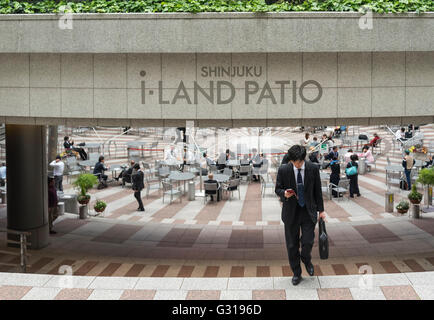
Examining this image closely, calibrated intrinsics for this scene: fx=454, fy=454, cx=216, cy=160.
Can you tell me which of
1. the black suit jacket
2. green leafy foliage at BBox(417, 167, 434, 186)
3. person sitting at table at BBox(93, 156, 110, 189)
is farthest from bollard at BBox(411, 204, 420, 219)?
person sitting at table at BBox(93, 156, 110, 189)

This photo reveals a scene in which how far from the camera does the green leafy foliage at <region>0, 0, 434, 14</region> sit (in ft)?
28.1

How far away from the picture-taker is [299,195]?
549 centimetres

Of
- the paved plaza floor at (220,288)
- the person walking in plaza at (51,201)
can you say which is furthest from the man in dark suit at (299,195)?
the person walking in plaza at (51,201)

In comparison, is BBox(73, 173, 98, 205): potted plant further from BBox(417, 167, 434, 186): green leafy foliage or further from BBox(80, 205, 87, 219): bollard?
BBox(417, 167, 434, 186): green leafy foliage

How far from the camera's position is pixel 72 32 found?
8.55 m

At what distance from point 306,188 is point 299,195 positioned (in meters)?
0.12

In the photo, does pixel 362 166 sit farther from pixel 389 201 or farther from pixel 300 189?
pixel 300 189

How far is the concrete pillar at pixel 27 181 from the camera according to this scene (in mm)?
11164

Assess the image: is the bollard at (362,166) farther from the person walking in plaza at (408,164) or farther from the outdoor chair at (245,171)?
the outdoor chair at (245,171)

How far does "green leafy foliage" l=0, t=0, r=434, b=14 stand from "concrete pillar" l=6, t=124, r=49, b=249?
3115 millimetres

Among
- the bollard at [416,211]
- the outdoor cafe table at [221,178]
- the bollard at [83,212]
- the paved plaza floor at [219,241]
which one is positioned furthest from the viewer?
the outdoor cafe table at [221,178]

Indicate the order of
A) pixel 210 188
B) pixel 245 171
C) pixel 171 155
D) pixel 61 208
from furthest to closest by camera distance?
1. pixel 171 155
2. pixel 245 171
3. pixel 210 188
4. pixel 61 208

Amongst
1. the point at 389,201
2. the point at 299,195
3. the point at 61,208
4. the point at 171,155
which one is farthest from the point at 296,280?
the point at 171,155

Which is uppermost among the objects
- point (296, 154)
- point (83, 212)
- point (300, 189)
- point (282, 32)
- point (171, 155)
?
point (282, 32)
